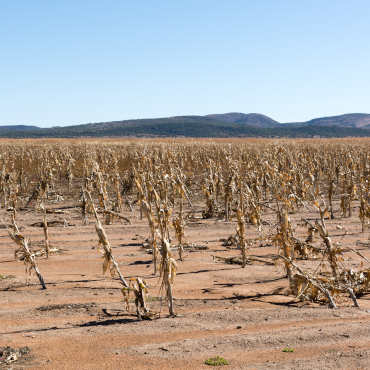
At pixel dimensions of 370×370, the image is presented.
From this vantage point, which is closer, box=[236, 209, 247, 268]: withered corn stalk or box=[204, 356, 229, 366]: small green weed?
box=[204, 356, 229, 366]: small green weed

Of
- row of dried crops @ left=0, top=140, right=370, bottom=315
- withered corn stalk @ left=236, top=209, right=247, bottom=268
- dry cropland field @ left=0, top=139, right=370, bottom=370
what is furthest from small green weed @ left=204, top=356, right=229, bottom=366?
withered corn stalk @ left=236, top=209, right=247, bottom=268

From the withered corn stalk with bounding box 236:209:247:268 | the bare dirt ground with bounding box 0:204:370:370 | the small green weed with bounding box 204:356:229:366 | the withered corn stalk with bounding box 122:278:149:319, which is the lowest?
the bare dirt ground with bounding box 0:204:370:370

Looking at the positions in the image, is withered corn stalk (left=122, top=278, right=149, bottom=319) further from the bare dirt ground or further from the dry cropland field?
the bare dirt ground

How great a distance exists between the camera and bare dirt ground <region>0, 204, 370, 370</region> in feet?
13.3

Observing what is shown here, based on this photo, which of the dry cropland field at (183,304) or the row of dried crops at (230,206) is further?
the row of dried crops at (230,206)

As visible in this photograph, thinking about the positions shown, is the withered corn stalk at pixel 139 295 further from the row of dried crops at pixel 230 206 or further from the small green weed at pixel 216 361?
the small green weed at pixel 216 361

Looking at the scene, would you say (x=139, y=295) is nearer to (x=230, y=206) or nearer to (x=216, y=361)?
(x=216, y=361)

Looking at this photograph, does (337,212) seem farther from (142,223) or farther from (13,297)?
(13,297)

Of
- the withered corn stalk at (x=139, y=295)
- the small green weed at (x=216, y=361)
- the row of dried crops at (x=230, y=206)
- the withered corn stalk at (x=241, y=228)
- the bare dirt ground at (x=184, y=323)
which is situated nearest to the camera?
the small green weed at (x=216, y=361)

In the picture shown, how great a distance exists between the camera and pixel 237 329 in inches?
186

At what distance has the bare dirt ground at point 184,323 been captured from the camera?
404 centimetres

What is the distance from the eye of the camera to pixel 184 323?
4.89 meters

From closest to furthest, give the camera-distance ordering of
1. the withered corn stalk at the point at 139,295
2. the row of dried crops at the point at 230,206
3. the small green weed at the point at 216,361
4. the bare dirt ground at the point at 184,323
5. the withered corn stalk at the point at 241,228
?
the small green weed at the point at 216,361 → the bare dirt ground at the point at 184,323 → the withered corn stalk at the point at 139,295 → the row of dried crops at the point at 230,206 → the withered corn stalk at the point at 241,228

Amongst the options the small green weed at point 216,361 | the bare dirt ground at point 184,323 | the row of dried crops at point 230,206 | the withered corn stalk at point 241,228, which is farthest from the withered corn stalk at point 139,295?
the withered corn stalk at point 241,228
